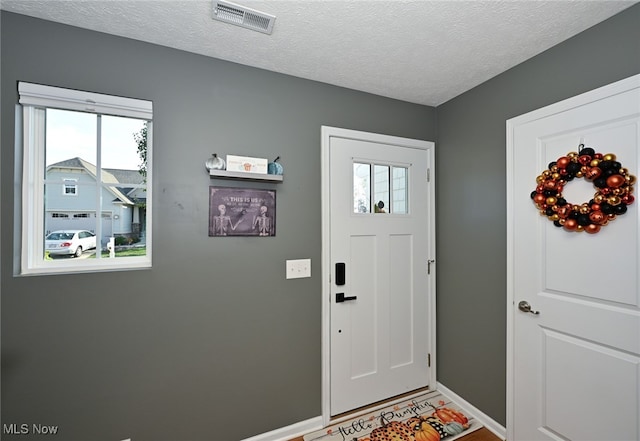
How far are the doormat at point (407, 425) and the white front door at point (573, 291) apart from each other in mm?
368

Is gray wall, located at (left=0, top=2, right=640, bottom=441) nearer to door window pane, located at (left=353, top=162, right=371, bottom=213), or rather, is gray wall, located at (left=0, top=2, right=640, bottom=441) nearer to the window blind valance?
the window blind valance

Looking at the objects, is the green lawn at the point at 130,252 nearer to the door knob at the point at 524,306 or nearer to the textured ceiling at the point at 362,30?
the textured ceiling at the point at 362,30

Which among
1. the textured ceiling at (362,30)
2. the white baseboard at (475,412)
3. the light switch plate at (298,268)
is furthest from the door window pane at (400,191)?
the white baseboard at (475,412)

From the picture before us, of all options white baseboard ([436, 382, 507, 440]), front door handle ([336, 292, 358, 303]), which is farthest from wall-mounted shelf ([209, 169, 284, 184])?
white baseboard ([436, 382, 507, 440])

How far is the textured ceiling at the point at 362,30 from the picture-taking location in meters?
1.35

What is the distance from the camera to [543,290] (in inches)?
66.7

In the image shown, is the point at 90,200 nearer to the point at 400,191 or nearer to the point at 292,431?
the point at 292,431

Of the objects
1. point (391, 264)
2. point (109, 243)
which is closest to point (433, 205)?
point (391, 264)

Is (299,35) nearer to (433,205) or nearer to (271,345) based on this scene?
(433,205)

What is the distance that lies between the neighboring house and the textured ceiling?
2.57 ft

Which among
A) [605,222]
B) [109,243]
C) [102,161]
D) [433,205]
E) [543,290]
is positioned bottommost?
[543,290]

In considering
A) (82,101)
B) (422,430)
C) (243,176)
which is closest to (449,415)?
(422,430)

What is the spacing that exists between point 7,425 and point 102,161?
143 centimetres

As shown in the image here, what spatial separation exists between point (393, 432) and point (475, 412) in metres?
0.69
